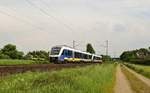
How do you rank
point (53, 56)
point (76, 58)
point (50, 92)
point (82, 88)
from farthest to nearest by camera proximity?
1. point (76, 58)
2. point (53, 56)
3. point (82, 88)
4. point (50, 92)

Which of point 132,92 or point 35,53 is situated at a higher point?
point 35,53

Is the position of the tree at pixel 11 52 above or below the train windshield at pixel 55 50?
above

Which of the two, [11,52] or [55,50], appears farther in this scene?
[11,52]

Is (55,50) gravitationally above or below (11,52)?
below

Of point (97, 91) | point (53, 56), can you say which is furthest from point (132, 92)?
point (53, 56)

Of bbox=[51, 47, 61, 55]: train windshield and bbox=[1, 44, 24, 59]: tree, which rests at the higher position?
bbox=[1, 44, 24, 59]: tree

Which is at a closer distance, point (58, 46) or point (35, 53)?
point (58, 46)

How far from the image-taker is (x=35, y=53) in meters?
112

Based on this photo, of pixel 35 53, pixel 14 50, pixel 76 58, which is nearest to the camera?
pixel 76 58

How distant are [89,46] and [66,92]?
170 meters

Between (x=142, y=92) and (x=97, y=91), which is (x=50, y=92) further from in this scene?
(x=142, y=92)

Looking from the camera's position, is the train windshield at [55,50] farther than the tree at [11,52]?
No

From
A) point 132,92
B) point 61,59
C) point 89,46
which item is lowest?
point 132,92

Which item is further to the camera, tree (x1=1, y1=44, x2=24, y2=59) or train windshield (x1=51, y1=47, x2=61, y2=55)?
tree (x1=1, y1=44, x2=24, y2=59)
